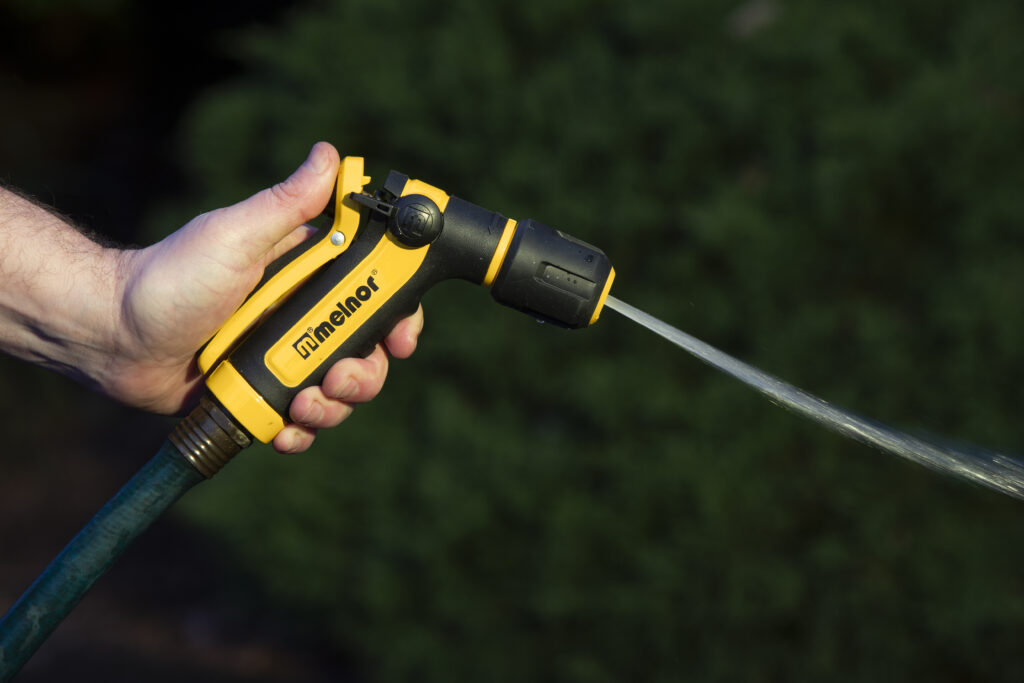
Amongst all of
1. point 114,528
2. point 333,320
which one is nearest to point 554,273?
point 333,320

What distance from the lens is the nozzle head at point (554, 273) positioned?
5.76ft

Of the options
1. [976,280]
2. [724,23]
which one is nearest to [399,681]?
[976,280]

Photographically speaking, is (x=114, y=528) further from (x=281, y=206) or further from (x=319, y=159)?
(x=319, y=159)

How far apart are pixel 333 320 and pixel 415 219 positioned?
0.86 feet

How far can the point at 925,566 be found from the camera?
272 centimetres

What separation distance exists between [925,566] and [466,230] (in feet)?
6.09

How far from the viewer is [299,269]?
5.90 ft

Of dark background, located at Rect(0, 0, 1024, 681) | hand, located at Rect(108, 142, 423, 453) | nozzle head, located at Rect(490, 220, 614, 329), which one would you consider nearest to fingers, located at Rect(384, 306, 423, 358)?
hand, located at Rect(108, 142, 423, 453)

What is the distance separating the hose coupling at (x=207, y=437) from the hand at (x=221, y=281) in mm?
126

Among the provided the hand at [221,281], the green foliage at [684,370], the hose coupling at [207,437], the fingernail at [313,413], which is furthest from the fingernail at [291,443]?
the green foliage at [684,370]

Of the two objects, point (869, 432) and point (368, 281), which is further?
point (869, 432)

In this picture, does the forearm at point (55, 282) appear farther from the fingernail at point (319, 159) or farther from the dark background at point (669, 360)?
the dark background at point (669, 360)

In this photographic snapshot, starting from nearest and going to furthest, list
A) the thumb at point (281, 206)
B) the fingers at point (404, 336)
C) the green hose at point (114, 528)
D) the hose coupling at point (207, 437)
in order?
the green hose at point (114, 528), the hose coupling at point (207, 437), the thumb at point (281, 206), the fingers at point (404, 336)

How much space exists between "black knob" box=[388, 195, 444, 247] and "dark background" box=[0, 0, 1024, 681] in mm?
1511
